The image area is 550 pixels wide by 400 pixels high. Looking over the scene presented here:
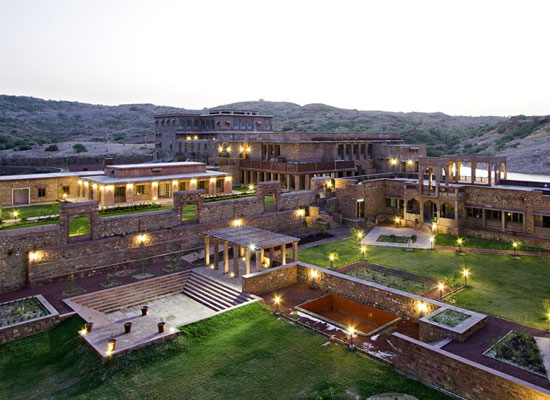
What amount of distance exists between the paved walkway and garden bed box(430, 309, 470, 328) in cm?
1392

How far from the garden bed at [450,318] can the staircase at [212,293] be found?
9.33 m

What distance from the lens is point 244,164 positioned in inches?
2126

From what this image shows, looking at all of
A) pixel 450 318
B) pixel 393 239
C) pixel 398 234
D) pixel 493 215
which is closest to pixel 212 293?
pixel 450 318

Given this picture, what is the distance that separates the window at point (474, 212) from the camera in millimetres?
34969

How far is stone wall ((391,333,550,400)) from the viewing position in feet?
42.3

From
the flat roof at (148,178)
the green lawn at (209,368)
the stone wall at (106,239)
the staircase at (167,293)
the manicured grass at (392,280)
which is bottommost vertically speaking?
the green lawn at (209,368)

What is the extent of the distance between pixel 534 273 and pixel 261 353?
1820 centimetres

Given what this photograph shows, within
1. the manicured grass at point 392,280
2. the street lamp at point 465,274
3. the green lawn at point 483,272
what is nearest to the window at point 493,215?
the green lawn at point 483,272

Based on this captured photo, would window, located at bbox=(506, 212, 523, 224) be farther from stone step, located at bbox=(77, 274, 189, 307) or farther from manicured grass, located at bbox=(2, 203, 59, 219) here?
manicured grass, located at bbox=(2, 203, 59, 219)

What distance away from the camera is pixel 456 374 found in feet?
46.5

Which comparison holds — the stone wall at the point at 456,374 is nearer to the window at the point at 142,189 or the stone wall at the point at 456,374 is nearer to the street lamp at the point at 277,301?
the street lamp at the point at 277,301

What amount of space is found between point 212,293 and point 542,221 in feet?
80.7

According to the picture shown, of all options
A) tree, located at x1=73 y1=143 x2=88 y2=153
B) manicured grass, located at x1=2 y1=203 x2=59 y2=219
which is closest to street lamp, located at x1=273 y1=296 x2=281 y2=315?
manicured grass, located at x1=2 y1=203 x2=59 y2=219

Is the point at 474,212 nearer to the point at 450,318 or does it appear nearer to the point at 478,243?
the point at 478,243
